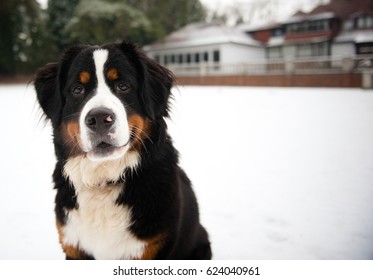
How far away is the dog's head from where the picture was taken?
169 centimetres

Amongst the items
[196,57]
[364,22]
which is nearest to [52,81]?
[364,22]

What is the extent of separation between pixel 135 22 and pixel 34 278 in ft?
26.9

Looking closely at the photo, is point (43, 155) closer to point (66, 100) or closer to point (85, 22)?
point (66, 100)

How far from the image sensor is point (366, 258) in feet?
6.90

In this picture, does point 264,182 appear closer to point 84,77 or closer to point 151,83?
point 151,83

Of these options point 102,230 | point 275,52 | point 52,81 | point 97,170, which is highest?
point 275,52

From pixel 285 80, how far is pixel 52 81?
28.5 ft

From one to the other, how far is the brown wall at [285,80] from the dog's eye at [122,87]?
0.52 metres

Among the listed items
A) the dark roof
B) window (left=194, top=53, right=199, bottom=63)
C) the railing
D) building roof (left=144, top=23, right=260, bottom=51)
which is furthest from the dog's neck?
window (left=194, top=53, right=199, bottom=63)

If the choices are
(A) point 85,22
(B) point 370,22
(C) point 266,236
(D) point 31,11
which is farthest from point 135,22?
(C) point 266,236

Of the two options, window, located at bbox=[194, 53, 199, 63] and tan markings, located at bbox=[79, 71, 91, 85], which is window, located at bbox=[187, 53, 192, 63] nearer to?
window, located at bbox=[194, 53, 199, 63]

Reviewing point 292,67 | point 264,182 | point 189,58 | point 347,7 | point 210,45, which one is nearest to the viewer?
point 347,7

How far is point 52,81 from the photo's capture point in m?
1.99

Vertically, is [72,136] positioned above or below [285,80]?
below
